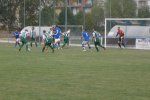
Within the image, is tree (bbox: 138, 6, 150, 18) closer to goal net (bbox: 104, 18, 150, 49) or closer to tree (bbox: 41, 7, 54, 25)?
tree (bbox: 41, 7, 54, 25)

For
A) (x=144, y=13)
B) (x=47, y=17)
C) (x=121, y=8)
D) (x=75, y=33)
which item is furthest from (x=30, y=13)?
(x=75, y=33)

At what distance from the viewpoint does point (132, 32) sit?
51.9 m

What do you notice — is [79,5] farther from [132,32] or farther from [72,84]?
[72,84]

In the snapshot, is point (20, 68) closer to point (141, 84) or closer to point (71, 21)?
point (141, 84)

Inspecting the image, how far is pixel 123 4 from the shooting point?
8731cm

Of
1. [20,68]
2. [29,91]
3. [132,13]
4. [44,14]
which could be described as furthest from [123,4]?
[29,91]

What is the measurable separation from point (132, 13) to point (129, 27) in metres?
31.3

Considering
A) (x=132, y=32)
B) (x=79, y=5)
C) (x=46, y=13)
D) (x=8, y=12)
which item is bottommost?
(x=132, y=32)

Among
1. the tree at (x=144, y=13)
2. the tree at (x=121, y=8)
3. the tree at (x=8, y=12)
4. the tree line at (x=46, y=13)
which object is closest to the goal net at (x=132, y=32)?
the tree line at (x=46, y=13)

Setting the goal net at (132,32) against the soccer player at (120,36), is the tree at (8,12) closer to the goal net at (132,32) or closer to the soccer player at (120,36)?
the goal net at (132,32)

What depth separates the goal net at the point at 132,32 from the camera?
49144 mm

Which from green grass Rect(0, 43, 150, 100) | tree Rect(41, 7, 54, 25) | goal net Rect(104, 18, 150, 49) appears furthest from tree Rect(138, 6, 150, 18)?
green grass Rect(0, 43, 150, 100)

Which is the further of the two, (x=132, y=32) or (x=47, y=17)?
(x=47, y=17)

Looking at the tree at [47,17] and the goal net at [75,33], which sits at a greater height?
the tree at [47,17]
